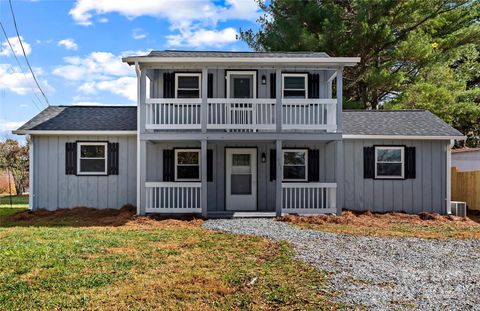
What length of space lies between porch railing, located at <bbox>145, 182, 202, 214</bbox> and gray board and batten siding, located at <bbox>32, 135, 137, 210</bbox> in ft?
5.23

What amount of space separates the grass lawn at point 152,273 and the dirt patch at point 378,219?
3.28 meters

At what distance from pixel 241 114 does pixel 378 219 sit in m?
5.15

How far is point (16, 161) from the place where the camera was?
1059 inches

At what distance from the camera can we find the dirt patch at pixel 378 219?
12.0m

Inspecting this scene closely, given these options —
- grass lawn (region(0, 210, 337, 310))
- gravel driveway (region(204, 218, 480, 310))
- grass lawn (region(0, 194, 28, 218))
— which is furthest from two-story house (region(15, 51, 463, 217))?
grass lawn (region(0, 210, 337, 310))

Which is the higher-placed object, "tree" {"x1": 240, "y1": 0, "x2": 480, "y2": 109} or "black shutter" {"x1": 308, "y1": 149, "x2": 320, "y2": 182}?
"tree" {"x1": 240, "y1": 0, "x2": 480, "y2": 109}

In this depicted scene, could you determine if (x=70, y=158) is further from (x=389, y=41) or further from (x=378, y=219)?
(x=389, y=41)

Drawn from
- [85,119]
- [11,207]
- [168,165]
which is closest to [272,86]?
[168,165]

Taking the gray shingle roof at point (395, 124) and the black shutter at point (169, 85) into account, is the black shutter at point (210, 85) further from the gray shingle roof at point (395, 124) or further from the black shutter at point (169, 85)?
the gray shingle roof at point (395, 124)

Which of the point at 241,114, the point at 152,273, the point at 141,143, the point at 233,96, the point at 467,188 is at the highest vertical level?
the point at 233,96

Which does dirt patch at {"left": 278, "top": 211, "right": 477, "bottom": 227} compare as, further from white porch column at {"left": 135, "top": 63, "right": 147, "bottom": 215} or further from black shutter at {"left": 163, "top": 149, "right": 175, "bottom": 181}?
white porch column at {"left": 135, "top": 63, "right": 147, "bottom": 215}

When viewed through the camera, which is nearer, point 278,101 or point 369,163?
point 278,101

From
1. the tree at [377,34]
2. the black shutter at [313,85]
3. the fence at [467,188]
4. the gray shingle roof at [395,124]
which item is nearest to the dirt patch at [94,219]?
the black shutter at [313,85]

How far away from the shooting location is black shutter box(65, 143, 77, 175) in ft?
46.2
